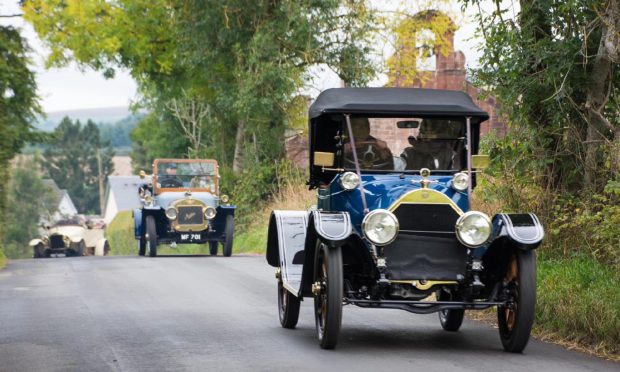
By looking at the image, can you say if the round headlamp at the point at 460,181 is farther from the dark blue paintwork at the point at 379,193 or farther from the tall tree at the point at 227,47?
the tall tree at the point at 227,47

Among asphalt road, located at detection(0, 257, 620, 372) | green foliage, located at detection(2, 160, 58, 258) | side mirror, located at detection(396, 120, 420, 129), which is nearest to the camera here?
asphalt road, located at detection(0, 257, 620, 372)

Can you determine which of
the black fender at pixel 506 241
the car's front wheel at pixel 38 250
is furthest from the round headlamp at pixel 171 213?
the car's front wheel at pixel 38 250

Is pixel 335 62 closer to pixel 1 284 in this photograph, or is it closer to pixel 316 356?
pixel 1 284

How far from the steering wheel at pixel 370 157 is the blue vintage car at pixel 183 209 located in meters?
13.9

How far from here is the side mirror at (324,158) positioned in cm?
973

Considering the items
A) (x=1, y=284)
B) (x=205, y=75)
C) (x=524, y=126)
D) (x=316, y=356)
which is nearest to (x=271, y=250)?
(x=316, y=356)

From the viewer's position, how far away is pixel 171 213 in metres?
24.1

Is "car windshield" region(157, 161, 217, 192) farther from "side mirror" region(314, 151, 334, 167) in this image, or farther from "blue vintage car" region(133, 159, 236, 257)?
"side mirror" region(314, 151, 334, 167)

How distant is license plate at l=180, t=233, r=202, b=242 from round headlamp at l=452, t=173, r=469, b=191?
1493 centimetres

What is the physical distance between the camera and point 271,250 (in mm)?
11148

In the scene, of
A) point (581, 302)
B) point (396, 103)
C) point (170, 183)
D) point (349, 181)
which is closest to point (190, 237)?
point (170, 183)

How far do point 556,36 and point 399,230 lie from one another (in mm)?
4454

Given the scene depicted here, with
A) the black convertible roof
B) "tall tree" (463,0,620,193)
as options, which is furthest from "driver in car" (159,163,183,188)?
the black convertible roof

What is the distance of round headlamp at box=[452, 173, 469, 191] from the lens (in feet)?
31.7
